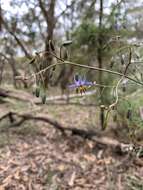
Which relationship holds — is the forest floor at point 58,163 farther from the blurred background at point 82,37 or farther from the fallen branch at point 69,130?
the blurred background at point 82,37

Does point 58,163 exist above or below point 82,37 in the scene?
below

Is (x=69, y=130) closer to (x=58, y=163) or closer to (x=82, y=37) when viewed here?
(x=58, y=163)

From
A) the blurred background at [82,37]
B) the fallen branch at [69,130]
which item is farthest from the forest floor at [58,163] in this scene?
the blurred background at [82,37]

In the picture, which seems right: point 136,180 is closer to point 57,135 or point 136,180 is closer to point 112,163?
point 112,163

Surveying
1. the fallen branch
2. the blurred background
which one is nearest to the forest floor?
the fallen branch

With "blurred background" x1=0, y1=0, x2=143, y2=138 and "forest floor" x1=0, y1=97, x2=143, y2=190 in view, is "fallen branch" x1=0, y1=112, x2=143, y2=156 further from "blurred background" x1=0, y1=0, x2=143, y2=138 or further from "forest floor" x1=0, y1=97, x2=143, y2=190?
"blurred background" x1=0, y1=0, x2=143, y2=138

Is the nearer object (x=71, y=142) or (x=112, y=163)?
(x=112, y=163)

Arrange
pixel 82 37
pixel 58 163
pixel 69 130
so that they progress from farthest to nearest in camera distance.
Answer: pixel 82 37 < pixel 69 130 < pixel 58 163

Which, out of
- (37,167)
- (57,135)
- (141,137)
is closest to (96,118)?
(57,135)

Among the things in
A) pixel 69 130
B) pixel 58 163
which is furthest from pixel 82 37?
pixel 58 163

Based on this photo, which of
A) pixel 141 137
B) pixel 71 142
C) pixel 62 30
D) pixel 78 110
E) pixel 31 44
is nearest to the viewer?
pixel 141 137
